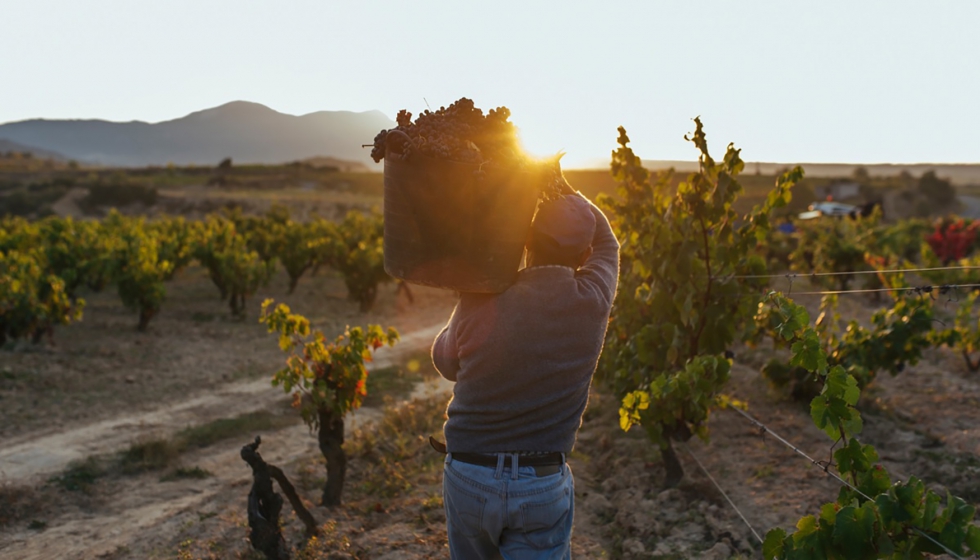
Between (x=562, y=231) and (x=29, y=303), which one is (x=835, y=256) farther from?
(x=562, y=231)

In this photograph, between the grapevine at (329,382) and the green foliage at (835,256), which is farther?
the green foliage at (835,256)

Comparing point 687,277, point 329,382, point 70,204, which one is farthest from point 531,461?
point 70,204

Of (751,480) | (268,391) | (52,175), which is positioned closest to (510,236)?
(751,480)

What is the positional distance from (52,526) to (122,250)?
9.56 m

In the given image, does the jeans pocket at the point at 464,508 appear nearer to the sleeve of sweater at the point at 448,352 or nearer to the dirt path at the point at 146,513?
the sleeve of sweater at the point at 448,352

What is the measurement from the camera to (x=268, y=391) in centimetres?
1048

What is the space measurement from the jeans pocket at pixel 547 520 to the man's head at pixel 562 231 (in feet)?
2.62

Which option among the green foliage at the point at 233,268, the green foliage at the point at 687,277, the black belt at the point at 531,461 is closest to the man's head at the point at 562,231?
the black belt at the point at 531,461

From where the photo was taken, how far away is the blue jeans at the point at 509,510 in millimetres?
2393

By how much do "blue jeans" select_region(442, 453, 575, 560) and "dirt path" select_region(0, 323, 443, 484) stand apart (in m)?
6.38

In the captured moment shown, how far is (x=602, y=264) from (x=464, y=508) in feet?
3.22

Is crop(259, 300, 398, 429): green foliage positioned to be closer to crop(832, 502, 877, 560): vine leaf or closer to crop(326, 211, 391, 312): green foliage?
crop(832, 502, 877, 560): vine leaf

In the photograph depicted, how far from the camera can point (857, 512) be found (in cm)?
250

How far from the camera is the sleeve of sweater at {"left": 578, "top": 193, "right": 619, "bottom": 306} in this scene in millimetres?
2502
